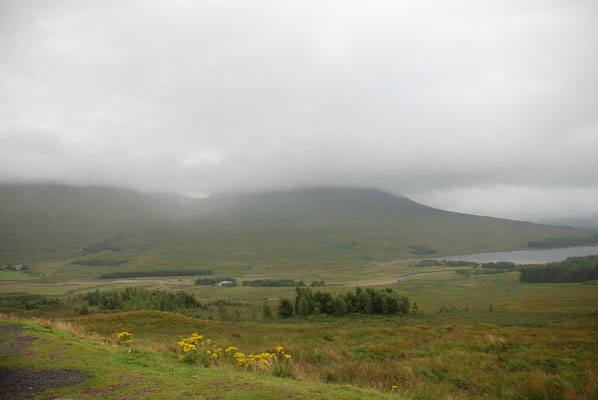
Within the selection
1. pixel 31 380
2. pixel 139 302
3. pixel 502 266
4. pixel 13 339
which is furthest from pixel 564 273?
pixel 13 339

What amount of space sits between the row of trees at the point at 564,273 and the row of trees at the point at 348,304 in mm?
85344

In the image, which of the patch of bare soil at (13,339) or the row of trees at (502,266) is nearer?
the patch of bare soil at (13,339)

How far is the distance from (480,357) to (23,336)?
69.5 feet

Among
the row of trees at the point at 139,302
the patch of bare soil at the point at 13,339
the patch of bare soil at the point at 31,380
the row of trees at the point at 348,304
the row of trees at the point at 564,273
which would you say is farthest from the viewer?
the row of trees at the point at 564,273

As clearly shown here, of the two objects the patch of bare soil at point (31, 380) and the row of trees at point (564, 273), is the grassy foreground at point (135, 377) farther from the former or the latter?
the row of trees at point (564, 273)

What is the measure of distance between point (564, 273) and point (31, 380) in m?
136

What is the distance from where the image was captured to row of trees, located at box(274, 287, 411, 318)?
49406 millimetres

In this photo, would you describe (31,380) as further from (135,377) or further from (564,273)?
(564,273)

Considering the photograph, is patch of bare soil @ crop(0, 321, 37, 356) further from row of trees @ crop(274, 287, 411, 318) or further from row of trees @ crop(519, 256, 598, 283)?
row of trees @ crop(519, 256, 598, 283)

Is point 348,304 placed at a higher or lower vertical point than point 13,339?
lower

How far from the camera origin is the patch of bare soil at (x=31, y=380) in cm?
845

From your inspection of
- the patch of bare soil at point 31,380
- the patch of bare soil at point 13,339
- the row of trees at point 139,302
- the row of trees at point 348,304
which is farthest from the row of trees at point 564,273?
the patch of bare soil at point 13,339

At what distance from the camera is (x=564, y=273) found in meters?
104

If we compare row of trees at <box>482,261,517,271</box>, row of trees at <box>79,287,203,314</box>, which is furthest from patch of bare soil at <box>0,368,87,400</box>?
row of trees at <box>482,261,517,271</box>
